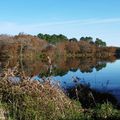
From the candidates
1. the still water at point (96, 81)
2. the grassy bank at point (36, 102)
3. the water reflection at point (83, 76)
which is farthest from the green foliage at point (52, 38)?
the grassy bank at point (36, 102)

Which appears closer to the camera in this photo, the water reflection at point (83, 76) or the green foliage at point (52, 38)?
the water reflection at point (83, 76)

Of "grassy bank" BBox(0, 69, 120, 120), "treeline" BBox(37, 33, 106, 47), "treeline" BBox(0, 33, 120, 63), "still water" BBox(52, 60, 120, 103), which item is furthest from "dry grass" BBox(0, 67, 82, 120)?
"treeline" BBox(37, 33, 106, 47)

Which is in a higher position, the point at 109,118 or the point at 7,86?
the point at 7,86

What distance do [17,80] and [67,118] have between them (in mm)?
1837

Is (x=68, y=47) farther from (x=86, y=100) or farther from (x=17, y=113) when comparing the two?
(x=17, y=113)

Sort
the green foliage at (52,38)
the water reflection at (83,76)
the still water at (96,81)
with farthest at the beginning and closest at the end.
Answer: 1. the green foliage at (52,38)
2. the water reflection at (83,76)
3. the still water at (96,81)

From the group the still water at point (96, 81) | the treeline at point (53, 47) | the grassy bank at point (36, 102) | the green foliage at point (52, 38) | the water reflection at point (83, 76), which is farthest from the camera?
the green foliage at point (52, 38)

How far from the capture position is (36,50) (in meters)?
101

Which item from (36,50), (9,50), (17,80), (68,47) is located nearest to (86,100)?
(17,80)

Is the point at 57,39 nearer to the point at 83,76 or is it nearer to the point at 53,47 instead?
the point at 53,47

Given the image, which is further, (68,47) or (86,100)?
(68,47)

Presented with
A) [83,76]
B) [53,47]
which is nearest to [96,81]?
[83,76]

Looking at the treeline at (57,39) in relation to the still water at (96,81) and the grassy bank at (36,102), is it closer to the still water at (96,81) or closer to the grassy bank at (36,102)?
the still water at (96,81)

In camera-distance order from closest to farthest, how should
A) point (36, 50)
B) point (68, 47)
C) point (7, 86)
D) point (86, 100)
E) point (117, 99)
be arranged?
point (7, 86) < point (86, 100) < point (117, 99) < point (36, 50) < point (68, 47)
